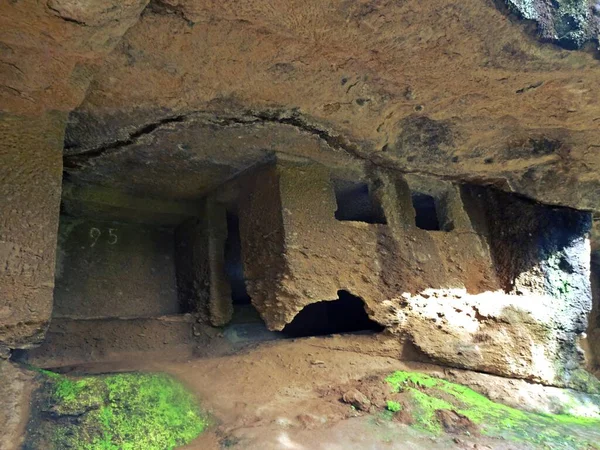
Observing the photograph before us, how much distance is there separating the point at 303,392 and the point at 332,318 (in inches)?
74.8

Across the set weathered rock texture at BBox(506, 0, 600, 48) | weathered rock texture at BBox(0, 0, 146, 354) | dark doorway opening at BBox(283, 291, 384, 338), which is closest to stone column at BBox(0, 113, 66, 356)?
weathered rock texture at BBox(0, 0, 146, 354)

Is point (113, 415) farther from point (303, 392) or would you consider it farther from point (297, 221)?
point (297, 221)

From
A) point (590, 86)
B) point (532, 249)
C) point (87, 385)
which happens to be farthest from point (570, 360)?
point (87, 385)

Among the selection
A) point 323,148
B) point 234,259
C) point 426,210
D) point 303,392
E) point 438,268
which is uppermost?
point 323,148

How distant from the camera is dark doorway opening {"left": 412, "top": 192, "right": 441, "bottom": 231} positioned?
12.1 feet

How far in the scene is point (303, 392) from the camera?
7.97 feet

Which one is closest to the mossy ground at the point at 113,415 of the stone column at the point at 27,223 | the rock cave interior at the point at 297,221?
the rock cave interior at the point at 297,221

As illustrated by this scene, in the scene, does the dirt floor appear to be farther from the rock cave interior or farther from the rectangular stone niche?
the rectangular stone niche

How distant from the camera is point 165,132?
94.7 inches

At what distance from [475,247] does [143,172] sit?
2.36 meters

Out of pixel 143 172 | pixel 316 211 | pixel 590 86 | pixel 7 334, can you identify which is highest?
pixel 590 86

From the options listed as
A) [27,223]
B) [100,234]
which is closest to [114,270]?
[100,234]

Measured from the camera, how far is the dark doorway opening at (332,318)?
161 inches

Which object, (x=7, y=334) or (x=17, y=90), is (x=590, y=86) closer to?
(x=17, y=90)
